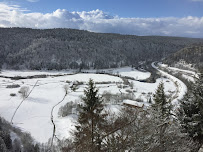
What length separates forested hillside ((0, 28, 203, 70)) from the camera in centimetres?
9619

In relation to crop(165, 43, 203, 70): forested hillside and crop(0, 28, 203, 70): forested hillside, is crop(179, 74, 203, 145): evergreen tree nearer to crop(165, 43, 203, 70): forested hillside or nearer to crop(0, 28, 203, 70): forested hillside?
crop(165, 43, 203, 70): forested hillside

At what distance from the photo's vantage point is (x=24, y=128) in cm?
2339

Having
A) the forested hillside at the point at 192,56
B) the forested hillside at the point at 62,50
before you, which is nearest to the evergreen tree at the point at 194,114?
the forested hillside at the point at 192,56

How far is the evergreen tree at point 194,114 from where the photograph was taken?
8984 millimetres

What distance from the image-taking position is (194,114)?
927 cm

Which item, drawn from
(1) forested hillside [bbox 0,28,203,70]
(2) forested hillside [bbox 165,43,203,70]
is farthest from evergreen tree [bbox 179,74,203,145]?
(1) forested hillside [bbox 0,28,203,70]

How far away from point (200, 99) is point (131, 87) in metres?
44.1

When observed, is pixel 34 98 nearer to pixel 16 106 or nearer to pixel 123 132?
pixel 16 106

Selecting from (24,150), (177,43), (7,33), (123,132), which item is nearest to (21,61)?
(7,33)

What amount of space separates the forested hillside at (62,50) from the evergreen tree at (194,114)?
8873 centimetres

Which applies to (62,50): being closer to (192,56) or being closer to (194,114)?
(192,56)

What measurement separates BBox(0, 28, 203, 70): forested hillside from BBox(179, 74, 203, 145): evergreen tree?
88732 mm

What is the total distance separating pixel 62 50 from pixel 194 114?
364 ft

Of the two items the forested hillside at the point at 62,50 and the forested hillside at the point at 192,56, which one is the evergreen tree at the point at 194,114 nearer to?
the forested hillside at the point at 192,56
